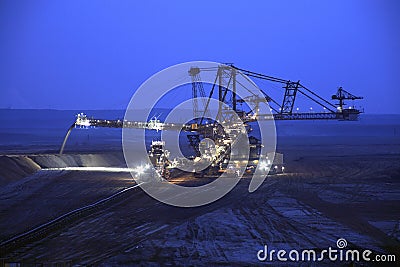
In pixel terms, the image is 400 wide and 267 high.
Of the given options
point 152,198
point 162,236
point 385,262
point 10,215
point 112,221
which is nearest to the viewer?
point 385,262

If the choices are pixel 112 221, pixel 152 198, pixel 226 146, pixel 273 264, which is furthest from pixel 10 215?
pixel 226 146

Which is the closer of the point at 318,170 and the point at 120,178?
the point at 120,178

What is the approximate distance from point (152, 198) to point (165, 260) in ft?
68.2

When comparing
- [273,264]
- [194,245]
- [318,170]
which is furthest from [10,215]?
[318,170]

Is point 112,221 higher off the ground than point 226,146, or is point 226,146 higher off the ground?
point 226,146

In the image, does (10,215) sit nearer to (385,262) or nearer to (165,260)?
(165,260)

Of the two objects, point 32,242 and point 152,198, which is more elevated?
point 152,198

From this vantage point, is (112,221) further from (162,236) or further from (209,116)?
(209,116)

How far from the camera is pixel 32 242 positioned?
84.9 ft

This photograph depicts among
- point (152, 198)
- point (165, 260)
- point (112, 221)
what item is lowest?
point (165, 260)

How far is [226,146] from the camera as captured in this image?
2653 inches

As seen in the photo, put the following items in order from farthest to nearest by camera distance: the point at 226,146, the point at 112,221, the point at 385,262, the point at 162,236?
the point at 226,146
the point at 112,221
the point at 162,236
the point at 385,262

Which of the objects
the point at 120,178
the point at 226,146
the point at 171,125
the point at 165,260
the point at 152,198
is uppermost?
the point at 171,125

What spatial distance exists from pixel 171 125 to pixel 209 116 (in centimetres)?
643
